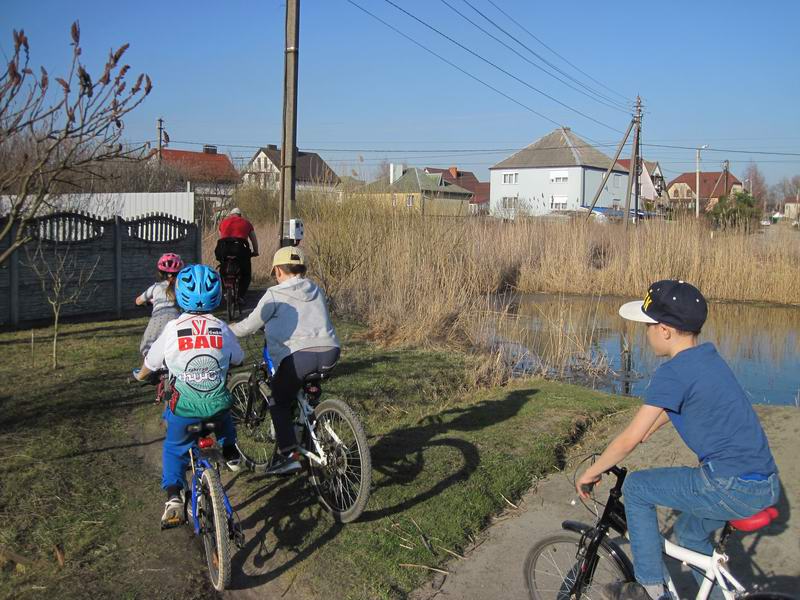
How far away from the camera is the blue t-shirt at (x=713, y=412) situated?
305 cm

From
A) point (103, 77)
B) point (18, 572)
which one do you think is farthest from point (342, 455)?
point (103, 77)

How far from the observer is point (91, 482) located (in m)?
5.29

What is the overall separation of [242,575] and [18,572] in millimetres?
1189

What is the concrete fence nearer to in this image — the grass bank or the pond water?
the grass bank

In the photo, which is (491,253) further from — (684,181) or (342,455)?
(684,181)

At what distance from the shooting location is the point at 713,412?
308cm

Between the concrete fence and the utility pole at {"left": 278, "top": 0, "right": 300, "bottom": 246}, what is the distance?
10.0 ft

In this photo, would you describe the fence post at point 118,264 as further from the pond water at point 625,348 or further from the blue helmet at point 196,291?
the blue helmet at point 196,291

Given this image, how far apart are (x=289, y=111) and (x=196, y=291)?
284 inches

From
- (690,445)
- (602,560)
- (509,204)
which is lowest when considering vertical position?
(602,560)

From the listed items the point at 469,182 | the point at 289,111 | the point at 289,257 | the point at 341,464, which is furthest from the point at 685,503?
the point at 469,182

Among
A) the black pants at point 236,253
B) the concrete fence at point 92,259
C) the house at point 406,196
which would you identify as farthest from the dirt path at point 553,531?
the house at point 406,196

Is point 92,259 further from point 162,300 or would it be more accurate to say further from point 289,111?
point 162,300

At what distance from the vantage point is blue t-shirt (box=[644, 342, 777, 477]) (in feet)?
10.00
